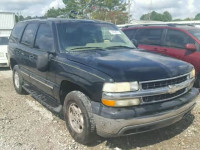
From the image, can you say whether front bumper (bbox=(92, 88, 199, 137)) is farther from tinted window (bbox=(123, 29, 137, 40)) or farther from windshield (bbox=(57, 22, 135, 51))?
tinted window (bbox=(123, 29, 137, 40))

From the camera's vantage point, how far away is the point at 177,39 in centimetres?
665

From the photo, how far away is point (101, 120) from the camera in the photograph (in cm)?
Result: 291

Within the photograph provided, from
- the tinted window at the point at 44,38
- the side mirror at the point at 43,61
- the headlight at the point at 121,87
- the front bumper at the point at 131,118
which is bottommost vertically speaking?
the front bumper at the point at 131,118

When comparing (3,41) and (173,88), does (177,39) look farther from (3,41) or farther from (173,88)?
(3,41)

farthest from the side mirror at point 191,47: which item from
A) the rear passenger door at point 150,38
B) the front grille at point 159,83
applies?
the front grille at point 159,83

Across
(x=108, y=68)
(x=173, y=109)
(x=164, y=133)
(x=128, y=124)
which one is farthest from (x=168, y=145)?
(x=108, y=68)

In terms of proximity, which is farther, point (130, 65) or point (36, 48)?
point (36, 48)

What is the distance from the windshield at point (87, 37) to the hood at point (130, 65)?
0.87 feet

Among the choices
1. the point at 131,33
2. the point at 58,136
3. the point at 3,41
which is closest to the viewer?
the point at 58,136

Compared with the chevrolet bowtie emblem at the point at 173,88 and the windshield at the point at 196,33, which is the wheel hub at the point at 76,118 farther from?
the windshield at the point at 196,33

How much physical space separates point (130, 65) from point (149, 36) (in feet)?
15.1

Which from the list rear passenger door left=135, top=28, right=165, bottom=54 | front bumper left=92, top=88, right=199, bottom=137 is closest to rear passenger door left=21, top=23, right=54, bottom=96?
front bumper left=92, top=88, right=199, bottom=137

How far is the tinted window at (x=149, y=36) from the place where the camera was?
7.14 m

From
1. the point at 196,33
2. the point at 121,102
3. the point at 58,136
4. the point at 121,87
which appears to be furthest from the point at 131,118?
the point at 196,33
